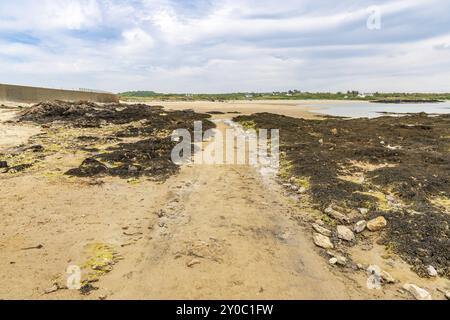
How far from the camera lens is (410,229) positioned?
20.4 feet

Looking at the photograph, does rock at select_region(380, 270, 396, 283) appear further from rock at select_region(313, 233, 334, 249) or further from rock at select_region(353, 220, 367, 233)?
rock at select_region(353, 220, 367, 233)

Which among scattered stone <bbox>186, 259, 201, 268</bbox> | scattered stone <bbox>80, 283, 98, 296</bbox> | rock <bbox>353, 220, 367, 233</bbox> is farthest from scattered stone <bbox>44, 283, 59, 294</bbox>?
rock <bbox>353, 220, 367, 233</bbox>

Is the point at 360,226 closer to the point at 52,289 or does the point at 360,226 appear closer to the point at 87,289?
the point at 87,289

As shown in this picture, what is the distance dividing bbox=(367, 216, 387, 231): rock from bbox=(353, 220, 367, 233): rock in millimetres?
79

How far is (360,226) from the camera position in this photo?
6.45 m

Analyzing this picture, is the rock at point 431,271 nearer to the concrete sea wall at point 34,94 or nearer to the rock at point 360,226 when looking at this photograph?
the rock at point 360,226

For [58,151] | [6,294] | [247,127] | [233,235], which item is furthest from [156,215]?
[247,127]

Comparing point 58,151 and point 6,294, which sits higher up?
point 58,151

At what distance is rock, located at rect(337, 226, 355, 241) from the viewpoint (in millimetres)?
6062

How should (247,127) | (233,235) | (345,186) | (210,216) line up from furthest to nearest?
(247,127), (345,186), (210,216), (233,235)

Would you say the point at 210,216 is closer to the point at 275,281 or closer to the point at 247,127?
the point at 275,281

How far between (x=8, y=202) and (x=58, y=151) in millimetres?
5330

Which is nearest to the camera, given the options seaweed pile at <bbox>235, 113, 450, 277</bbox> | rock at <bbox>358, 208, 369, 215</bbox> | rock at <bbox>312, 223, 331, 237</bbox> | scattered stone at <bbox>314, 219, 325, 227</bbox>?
seaweed pile at <bbox>235, 113, 450, 277</bbox>

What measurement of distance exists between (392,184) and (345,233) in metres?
3.37
